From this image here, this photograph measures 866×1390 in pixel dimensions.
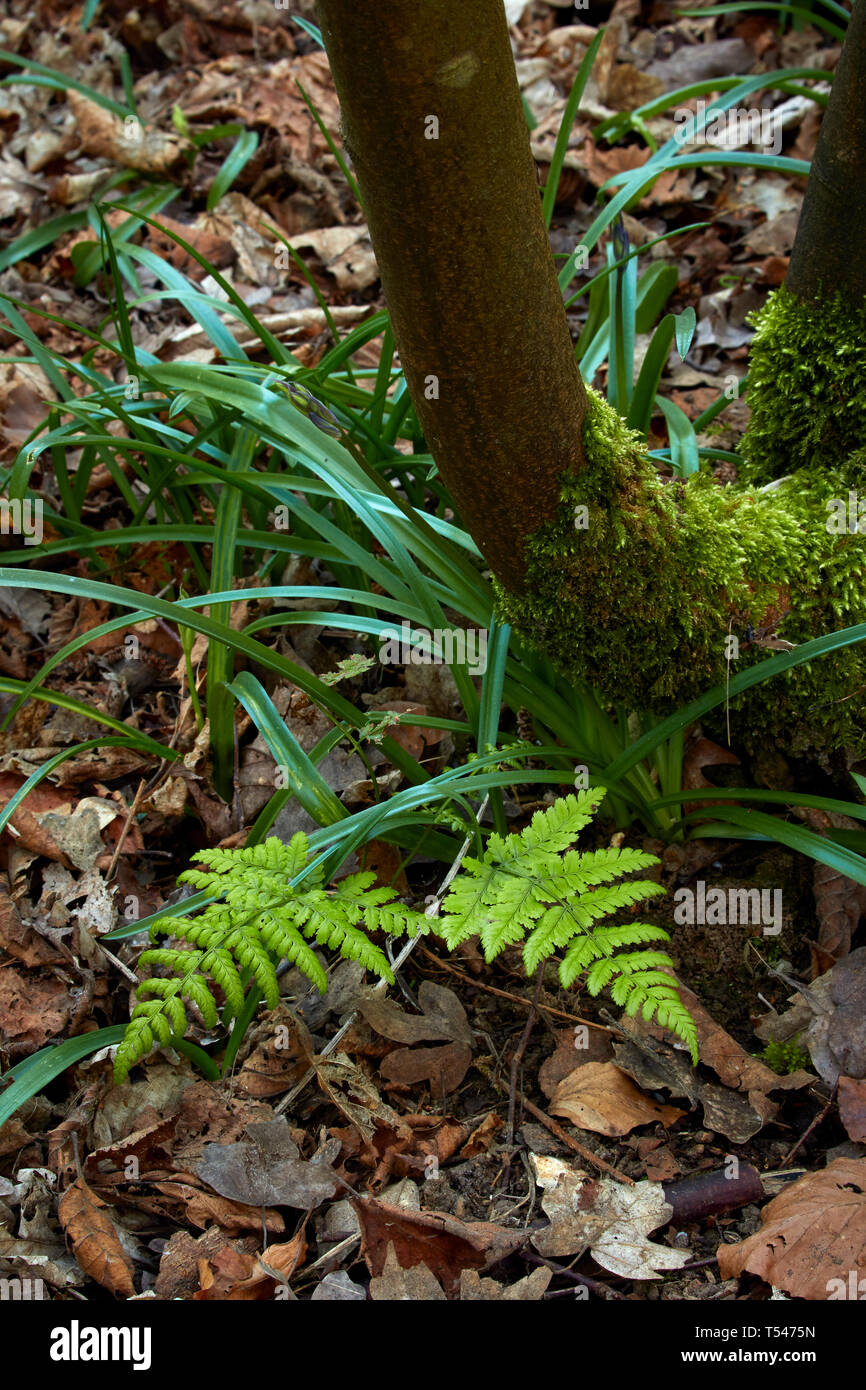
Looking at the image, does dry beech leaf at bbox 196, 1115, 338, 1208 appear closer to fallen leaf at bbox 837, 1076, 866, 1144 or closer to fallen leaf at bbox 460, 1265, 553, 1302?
fallen leaf at bbox 460, 1265, 553, 1302

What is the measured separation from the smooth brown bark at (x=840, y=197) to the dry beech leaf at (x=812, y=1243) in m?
1.65

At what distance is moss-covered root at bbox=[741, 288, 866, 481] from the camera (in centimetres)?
201

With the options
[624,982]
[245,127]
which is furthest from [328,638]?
[245,127]

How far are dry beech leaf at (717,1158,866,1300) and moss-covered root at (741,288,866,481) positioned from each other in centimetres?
141

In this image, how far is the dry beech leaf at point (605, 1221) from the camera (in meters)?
1.45

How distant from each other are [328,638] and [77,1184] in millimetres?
1341

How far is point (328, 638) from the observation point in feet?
8.20

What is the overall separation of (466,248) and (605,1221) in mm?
1447

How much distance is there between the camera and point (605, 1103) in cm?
166

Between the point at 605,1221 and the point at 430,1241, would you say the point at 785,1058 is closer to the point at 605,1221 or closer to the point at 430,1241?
the point at 605,1221

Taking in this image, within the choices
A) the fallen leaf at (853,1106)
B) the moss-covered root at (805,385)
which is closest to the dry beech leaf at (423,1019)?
the fallen leaf at (853,1106)

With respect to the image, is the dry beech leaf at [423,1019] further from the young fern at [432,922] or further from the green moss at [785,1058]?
the green moss at [785,1058]

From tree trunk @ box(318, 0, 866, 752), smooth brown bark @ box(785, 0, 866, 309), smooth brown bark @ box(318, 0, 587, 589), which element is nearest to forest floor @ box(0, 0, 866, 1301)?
tree trunk @ box(318, 0, 866, 752)

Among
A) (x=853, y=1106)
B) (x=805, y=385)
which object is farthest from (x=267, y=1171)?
(x=805, y=385)
